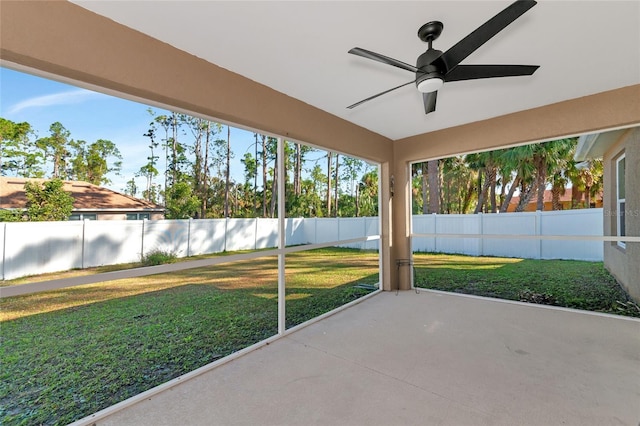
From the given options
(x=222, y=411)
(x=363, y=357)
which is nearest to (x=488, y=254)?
(x=363, y=357)

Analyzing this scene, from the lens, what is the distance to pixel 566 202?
3.87m

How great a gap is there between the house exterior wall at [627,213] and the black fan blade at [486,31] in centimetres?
329

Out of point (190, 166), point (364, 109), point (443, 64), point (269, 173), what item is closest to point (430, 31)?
point (443, 64)

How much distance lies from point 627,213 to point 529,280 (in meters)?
1.40

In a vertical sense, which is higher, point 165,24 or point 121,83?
point 165,24

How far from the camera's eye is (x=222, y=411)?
1883mm

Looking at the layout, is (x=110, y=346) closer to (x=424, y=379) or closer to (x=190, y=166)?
(x=190, y=166)

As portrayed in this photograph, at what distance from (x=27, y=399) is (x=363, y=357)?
2.48 meters

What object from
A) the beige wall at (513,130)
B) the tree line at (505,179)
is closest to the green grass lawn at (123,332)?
the beige wall at (513,130)

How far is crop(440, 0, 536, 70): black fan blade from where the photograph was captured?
142 centimetres

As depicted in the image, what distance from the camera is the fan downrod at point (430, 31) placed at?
1.90m

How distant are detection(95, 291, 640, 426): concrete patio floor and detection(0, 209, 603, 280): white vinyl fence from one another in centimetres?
103

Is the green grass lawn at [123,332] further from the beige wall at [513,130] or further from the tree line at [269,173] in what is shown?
the beige wall at [513,130]

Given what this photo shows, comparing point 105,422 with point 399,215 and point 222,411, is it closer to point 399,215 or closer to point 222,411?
point 222,411
